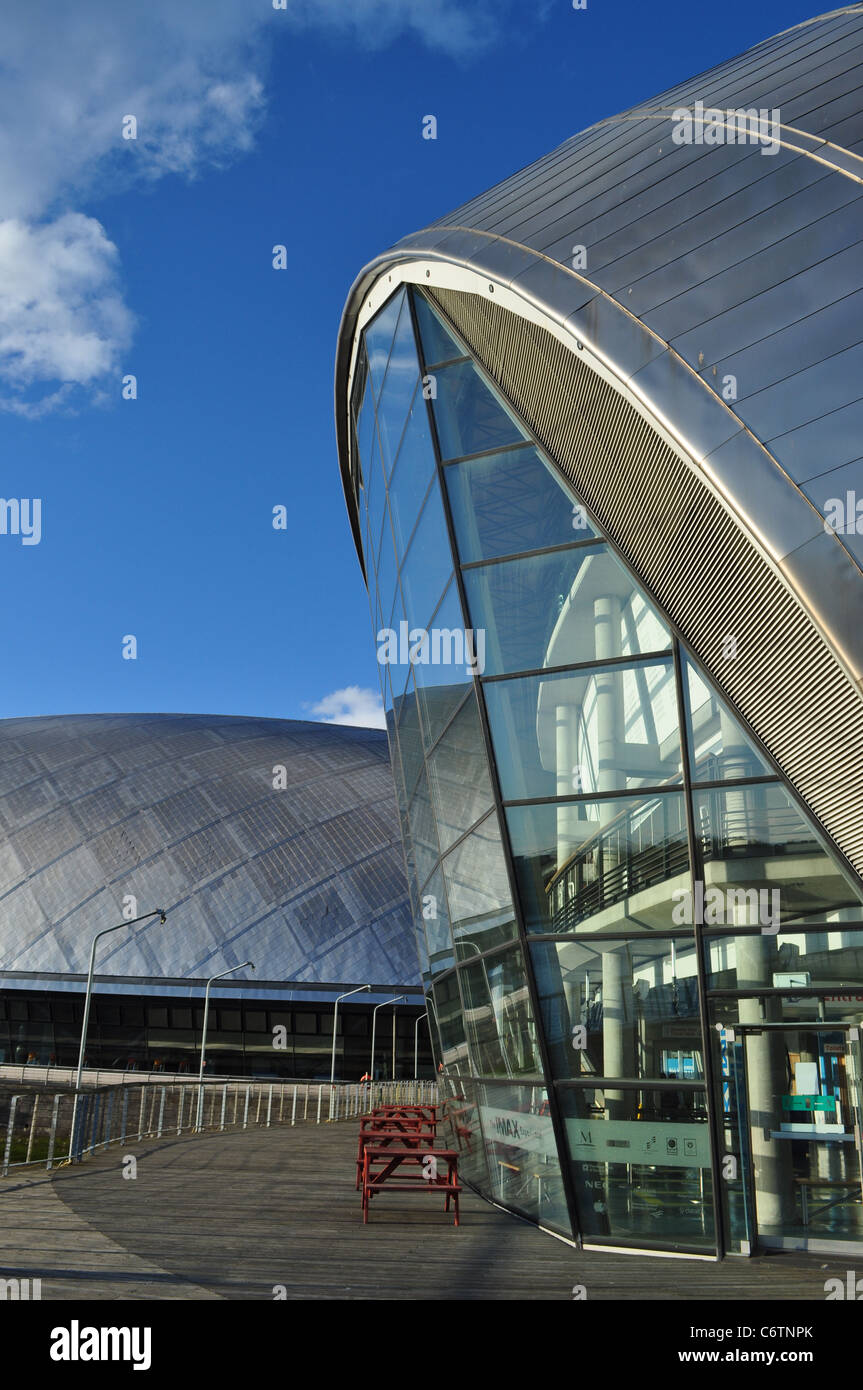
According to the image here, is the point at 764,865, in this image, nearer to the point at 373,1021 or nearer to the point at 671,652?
the point at 671,652

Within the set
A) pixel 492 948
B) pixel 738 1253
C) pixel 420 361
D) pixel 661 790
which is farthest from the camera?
pixel 420 361

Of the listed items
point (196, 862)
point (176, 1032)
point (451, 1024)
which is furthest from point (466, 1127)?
point (196, 862)

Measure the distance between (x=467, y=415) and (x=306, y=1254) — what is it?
8.40m

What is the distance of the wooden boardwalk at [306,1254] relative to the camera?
7797 millimetres

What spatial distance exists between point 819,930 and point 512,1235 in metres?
4.20

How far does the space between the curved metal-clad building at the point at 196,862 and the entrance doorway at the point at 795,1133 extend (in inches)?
1441

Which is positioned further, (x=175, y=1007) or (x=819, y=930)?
(x=175, y=1007)

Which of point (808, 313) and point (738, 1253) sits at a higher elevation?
point (808, 313)

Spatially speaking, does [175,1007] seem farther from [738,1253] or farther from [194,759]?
[738,1253]

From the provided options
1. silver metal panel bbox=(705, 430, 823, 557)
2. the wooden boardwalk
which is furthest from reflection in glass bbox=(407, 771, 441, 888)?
silver metal panel bbox=(705, 430, 823, 557)

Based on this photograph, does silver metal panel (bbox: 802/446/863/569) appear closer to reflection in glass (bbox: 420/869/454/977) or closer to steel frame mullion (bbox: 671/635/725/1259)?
steel frame mullion (bbox: 671/635/725/1259)

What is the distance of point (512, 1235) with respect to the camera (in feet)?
34.5

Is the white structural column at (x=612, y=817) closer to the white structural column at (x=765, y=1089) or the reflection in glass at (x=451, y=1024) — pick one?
the white structural column at (x=765, y=1089)
